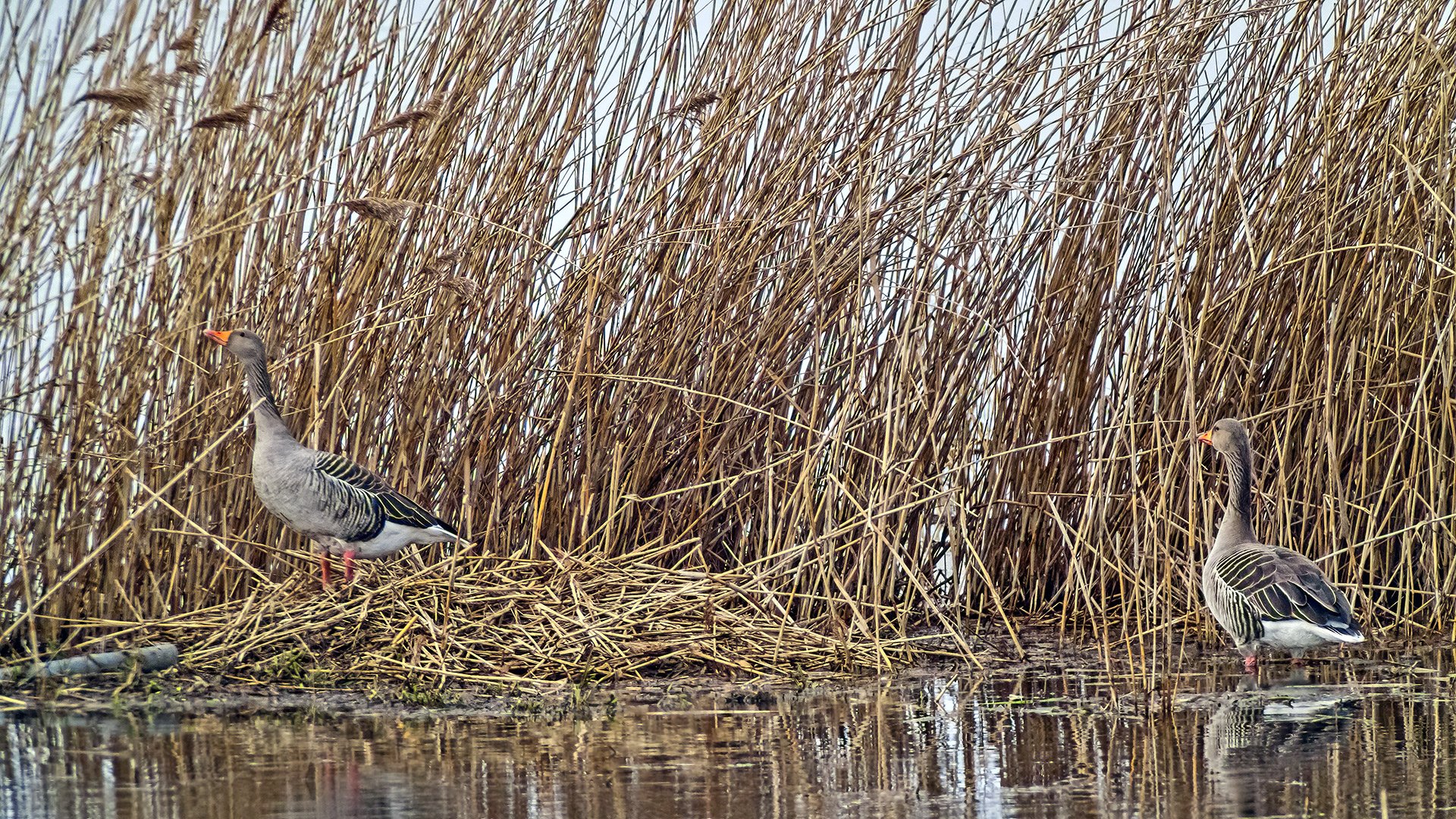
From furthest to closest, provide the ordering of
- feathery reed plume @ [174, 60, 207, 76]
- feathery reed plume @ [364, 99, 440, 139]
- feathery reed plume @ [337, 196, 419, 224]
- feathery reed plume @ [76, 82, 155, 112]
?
feathery reed plume @ [174, 60, 207, 76] → feathery reed plume @ [364, 99, 440, 139] → feathery reed plume @ [337, 196, 419, 224] → feathery reed plume @ [76, 82, 155, 112]

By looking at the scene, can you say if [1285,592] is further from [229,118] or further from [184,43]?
[184,43]

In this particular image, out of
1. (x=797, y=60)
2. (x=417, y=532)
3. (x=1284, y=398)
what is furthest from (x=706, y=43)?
(x=1284, y=398)

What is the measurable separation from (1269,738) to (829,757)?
4.13ft

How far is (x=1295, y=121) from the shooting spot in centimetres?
723

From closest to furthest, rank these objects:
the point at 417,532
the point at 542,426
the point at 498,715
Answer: the point at 498,715 < the point at 417,532 < the point at 542,426

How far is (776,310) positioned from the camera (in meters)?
7.11

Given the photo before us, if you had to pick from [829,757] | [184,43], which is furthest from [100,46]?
[829,757]

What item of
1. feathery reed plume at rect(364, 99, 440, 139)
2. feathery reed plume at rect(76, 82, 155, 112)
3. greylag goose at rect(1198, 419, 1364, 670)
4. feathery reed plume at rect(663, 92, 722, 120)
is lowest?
greylag goose at rect(1198, 419, 1364, 670)

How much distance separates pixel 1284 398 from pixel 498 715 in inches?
149

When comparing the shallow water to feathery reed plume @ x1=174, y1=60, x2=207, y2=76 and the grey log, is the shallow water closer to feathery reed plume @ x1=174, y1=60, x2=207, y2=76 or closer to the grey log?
the grey log

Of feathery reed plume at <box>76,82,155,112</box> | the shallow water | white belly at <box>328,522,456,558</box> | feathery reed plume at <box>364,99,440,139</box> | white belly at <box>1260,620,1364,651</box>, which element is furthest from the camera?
white belly at <box>328,522,456,558</box>

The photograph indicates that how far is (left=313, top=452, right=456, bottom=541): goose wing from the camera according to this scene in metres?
6.55

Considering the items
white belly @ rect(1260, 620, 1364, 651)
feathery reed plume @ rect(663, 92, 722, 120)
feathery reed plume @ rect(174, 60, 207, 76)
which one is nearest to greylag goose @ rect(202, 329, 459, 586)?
feathery reed plume @ rect(174, 60, 207, 76)

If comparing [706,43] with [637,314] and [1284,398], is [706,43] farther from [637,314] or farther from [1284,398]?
[1284,398]
